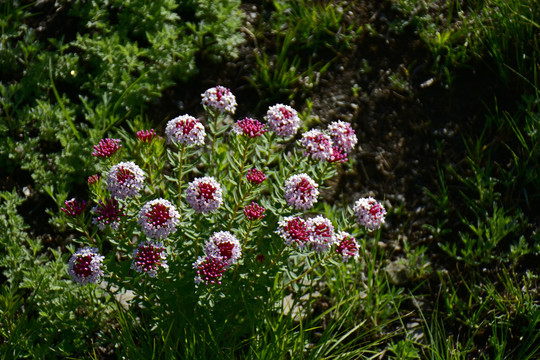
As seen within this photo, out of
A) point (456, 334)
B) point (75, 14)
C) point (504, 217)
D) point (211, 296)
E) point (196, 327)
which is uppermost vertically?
point (75, 14)

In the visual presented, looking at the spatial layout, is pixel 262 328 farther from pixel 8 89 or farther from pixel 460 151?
pixel 8 89

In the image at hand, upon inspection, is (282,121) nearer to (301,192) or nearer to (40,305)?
(301,192)

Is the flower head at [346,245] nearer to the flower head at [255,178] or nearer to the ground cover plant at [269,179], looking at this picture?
the ground cover plant at [269,179]

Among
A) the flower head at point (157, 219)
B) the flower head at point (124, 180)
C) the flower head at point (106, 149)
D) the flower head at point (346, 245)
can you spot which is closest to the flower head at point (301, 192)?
the flower head at point (346, 245)

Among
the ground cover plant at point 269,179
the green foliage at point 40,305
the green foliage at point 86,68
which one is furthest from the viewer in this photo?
the green foliage at point 86,68

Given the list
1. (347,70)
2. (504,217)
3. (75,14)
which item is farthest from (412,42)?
Result: (75,14)

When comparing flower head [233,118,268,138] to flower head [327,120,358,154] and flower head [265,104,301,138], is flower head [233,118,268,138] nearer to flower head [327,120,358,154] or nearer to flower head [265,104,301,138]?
flower head [265,104,301,138]
